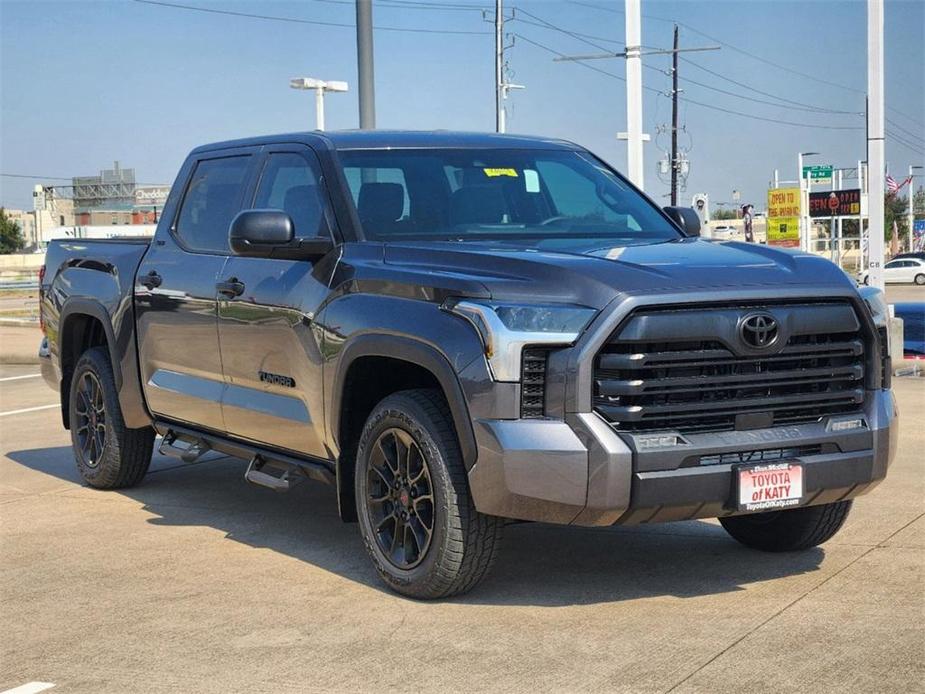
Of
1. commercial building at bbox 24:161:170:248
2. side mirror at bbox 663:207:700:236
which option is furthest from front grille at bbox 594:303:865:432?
commercial building at bbox 24:161:170:248

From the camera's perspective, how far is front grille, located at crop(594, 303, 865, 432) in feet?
16.4

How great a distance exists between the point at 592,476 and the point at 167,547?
2.74m

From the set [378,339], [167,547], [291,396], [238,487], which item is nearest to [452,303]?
[378,339]

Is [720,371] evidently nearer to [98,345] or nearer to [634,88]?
[98,345]

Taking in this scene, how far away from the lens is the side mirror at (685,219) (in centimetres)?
690

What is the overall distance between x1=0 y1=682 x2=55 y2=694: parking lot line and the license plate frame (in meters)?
2.49

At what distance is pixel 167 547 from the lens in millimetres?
6859

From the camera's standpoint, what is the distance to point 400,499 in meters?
5.66

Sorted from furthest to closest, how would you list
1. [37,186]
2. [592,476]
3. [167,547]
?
1. [37,186]
2. [167,547]
3. [592,476]

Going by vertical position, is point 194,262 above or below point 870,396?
above

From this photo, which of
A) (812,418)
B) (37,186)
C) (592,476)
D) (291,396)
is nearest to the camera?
(592,476)

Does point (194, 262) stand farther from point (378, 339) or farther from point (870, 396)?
point (870, 396)

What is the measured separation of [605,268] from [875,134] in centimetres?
1349

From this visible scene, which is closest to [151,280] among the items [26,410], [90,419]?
[90,419]
